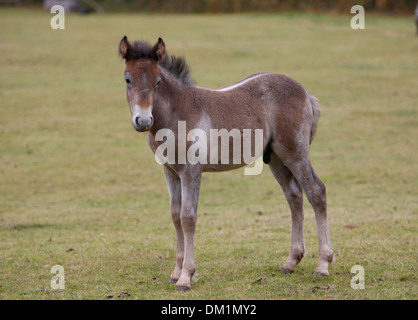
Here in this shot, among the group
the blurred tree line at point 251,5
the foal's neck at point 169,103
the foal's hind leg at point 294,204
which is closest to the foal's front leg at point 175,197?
the foal's neck at point 169,103

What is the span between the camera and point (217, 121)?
22.7 ft

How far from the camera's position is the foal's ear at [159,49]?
21.0 feet

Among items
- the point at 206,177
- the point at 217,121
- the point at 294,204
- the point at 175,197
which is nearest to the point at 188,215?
→ the point at 175,197

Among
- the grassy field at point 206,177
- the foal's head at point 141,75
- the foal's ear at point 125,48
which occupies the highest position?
the foal's ear at point 125,48

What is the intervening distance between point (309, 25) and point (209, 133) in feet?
87.9

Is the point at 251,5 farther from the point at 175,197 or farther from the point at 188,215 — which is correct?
the point at 188,215

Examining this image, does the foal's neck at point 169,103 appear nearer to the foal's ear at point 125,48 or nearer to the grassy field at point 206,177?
the foal's ear at point 125,48

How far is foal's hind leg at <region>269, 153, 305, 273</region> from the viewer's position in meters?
7.38

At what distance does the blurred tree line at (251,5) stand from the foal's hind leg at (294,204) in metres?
27.9

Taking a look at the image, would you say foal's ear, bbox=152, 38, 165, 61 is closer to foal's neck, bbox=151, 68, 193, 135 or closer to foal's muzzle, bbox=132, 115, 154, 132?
foal's neck, bbox=151, 68, 193, 135

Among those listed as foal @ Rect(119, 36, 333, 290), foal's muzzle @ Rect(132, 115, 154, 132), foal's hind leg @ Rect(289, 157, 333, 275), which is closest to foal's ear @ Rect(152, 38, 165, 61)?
foal @ Rect(119, 36, 333, 290)

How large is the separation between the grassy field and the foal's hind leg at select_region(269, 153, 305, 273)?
240 mm

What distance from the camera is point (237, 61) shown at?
84.0ft

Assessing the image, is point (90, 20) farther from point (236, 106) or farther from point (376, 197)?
point (236, 106)
